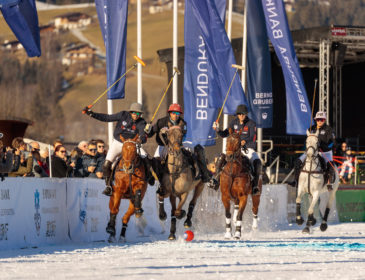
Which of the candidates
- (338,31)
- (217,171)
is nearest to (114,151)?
(217,171)

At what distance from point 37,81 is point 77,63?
22.1 m

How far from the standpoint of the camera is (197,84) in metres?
25.5

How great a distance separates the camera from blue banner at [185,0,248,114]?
82.5 ft

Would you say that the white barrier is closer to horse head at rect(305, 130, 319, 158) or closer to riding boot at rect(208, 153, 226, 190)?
riding boot at rect(208, 153, 226, 190)

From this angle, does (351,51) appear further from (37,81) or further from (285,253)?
(37,81)

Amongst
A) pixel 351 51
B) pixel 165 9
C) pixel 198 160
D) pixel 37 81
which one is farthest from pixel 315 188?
pixel 165 9

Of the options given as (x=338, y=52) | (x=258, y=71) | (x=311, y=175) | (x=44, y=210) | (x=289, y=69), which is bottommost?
(x=44, y=210)

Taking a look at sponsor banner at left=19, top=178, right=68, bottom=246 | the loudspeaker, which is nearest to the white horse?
sponsor banner at left=19, top=178, right=68, bottom=246

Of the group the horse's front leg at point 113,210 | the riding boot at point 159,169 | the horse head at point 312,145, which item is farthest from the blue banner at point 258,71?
the horse's front leg at point 113,210

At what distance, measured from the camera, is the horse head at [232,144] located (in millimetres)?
18547

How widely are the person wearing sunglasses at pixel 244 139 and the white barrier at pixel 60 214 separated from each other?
225 centimetres

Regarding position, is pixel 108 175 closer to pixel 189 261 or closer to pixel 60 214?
pixel 60 214

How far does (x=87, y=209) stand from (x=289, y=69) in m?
11.4

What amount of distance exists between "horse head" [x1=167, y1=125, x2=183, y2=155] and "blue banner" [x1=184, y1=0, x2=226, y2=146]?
7716 mm
